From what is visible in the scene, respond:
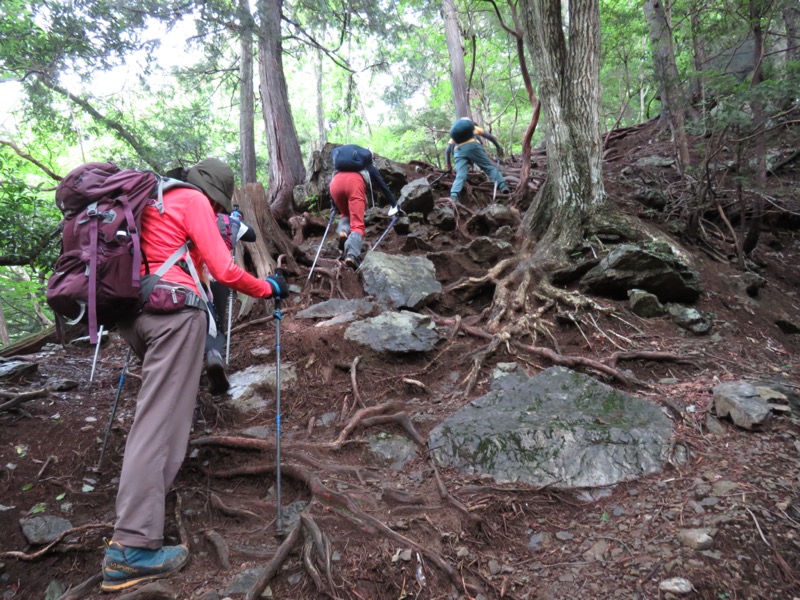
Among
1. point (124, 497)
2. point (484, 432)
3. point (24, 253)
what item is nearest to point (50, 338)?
point (24, 253)

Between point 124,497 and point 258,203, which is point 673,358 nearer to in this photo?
point 124,497

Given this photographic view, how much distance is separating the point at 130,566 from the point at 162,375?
1.06 m

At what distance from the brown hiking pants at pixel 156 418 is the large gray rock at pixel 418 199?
23.6 feet

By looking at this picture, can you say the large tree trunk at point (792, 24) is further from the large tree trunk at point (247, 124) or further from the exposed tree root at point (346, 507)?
the large tree trunk at point (247, 124)

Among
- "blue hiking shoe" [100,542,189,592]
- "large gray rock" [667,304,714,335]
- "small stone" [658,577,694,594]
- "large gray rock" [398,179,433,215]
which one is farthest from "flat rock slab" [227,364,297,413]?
"large gray rock" [398,179,433,215]

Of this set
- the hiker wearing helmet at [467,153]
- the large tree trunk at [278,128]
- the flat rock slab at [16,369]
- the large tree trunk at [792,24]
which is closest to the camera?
the flat rock slab at [16,369]

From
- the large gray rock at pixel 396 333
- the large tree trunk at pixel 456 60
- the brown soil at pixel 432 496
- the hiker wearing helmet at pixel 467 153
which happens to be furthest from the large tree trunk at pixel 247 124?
the large gray rock at pixel 396 333

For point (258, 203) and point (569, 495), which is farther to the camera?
point (258, 203)

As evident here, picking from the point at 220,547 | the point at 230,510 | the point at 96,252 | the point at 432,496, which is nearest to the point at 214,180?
the point at 96,252

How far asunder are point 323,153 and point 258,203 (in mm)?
3746

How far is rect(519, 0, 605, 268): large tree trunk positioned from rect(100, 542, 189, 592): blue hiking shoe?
5.61m

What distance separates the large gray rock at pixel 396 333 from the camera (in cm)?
520

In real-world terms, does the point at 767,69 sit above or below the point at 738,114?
above

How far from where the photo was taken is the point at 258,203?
8.04 m
